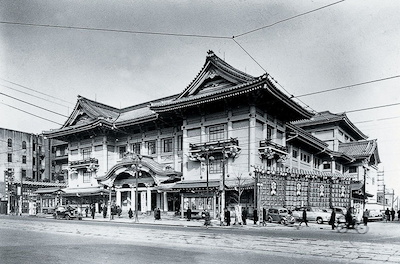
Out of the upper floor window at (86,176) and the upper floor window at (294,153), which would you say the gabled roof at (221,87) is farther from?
the upper floor window at (86,176)

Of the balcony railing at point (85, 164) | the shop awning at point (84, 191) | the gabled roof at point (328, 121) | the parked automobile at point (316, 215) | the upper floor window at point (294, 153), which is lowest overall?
the parked automobile at point (316, 215)

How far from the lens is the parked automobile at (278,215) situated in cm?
2919

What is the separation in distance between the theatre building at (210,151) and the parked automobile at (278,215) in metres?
1.20

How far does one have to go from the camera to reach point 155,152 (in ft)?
137

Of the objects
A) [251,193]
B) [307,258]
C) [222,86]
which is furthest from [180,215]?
[307,258]

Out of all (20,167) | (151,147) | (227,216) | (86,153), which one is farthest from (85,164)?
(20,167)

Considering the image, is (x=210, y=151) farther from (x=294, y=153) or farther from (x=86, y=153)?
(x=86, y=153)

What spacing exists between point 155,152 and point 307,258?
31.8 meters

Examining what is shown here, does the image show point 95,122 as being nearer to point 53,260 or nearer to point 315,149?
point 315,149

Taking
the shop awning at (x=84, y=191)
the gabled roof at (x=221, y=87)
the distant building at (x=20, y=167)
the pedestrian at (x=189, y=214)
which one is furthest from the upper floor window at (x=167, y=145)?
the distant building at (x=20, y=167)

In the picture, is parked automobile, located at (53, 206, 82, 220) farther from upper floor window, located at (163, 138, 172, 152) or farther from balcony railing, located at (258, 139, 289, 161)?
balcony railing, located at (258, 139, 289, 161)

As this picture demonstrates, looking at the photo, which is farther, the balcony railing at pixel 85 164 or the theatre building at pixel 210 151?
the balcony railing at pixel 85 164

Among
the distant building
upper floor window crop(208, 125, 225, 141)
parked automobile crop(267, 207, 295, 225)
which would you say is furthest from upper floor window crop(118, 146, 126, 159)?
parked automobile crop(267, 207, 295, 225)

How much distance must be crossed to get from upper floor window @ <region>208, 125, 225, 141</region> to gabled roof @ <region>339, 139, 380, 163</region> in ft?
95.6
